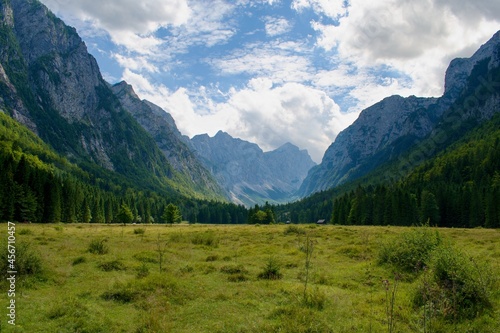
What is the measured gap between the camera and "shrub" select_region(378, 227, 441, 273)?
890 inches

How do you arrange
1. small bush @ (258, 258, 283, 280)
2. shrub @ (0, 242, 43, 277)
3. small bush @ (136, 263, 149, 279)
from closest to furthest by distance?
shrub @ (0, 242, 43, 277)
small bush @ (136, 263, 149, 279)
small bush @ (258, 258, 283, 280)

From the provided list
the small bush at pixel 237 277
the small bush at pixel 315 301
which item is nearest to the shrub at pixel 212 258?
the small bush at pixel 237 277

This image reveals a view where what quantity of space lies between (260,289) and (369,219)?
103191 mm

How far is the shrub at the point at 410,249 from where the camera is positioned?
22.6 metres

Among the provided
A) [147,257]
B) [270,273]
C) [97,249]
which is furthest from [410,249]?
[97,249]

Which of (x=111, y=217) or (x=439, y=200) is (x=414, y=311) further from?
(x=111, y=217)

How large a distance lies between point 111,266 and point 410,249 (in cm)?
2275

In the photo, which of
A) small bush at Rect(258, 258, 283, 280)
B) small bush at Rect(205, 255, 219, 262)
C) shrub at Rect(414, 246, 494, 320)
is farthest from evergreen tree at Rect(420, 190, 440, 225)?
shrub at Rect(414, 246, 494, 320)

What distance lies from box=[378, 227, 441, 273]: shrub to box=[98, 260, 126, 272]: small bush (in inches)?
799

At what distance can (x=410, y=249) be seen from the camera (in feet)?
77.4

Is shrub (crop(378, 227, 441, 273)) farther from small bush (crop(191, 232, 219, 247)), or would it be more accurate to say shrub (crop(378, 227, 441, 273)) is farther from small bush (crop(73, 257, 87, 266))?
small bush (crop(73, 257, 87, 266))

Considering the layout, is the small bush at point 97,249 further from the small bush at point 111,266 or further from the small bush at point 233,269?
the small bush at point 233,269

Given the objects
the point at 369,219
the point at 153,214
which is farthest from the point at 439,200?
the point at 153,214

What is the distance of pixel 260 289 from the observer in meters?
18.8
